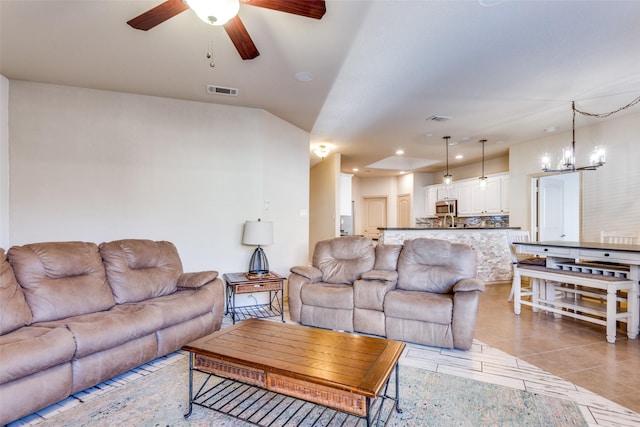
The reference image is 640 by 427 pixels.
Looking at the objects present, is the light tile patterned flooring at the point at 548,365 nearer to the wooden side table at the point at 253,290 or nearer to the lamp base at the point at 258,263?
the wooden side table at the point at 253,290

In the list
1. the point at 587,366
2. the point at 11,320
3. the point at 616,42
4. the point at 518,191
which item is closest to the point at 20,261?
the point at 11,320

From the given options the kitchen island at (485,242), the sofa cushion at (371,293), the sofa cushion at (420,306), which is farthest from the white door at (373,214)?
the sofa cushion at (420,306)

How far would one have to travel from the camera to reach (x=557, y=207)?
6121 millimetres

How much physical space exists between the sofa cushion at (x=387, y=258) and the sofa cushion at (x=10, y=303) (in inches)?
127

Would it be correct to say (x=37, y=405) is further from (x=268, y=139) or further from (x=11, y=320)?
(x=268, y=139)

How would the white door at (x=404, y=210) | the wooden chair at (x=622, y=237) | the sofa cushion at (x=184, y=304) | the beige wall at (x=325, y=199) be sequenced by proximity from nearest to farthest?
1. the sofa cushion at (x=184, y=304)
2. the wooden chair at (x=622, y=237)
3. the beige wall at (x=325, y=199)
4. the white door at (x=404, y=210)

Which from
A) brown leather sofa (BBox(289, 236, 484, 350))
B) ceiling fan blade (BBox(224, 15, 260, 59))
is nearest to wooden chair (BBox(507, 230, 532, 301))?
brown leather sofa (BBox(289, 236, 484, 350))

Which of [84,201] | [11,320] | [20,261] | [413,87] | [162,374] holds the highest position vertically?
[413,87]

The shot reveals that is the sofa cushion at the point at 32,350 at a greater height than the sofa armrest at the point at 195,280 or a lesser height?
A: lesser

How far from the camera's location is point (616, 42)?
2750mm

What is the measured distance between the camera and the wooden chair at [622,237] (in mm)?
4180

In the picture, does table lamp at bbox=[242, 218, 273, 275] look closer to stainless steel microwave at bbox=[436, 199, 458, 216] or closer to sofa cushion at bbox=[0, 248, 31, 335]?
sofa cushion at bbox=[0, 248, 31, 335]

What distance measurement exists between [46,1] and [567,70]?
4801 mm

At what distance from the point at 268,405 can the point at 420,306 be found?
1666mm
